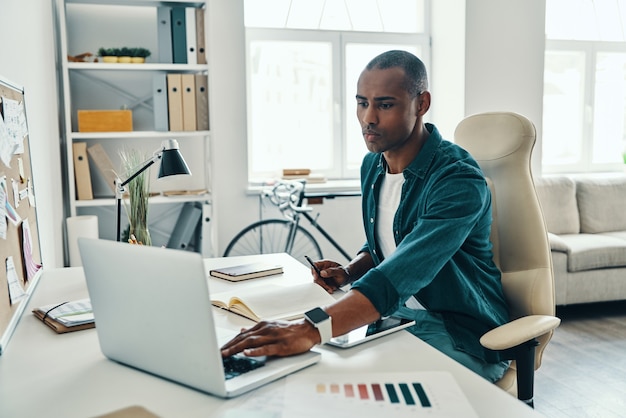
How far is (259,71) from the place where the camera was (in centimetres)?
445

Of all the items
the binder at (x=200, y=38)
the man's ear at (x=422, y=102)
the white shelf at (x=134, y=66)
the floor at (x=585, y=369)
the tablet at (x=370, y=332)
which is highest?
the binder at (x=200, y=38)

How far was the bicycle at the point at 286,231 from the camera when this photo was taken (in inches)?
157

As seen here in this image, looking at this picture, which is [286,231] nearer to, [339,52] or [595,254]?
[339,52]

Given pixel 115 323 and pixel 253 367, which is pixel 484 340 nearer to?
pixel 253 367

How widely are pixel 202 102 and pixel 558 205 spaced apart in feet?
8.23

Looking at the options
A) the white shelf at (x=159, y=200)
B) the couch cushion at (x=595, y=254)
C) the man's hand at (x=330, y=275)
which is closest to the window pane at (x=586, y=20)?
the couch cushion at (x=595, y=254)

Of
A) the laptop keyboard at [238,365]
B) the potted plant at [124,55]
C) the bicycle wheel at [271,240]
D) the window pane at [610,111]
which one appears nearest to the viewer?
the laptop keyboard at [238,365]

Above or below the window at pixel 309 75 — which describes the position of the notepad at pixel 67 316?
below

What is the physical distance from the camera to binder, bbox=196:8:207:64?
3529mm

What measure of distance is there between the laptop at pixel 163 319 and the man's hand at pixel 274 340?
0.01 m

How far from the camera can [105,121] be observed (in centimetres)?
349

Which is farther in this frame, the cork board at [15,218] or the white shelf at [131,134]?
the white shelf at [131,134]

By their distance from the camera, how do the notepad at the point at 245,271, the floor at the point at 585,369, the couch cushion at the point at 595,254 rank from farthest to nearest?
1. the couch cushion at the point at 595,254
2. the floor at the point at 585,369
3. the notepad at the point at 245,271

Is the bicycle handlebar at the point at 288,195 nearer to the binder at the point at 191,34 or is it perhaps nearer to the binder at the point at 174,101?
the binder at the point at 174,101
